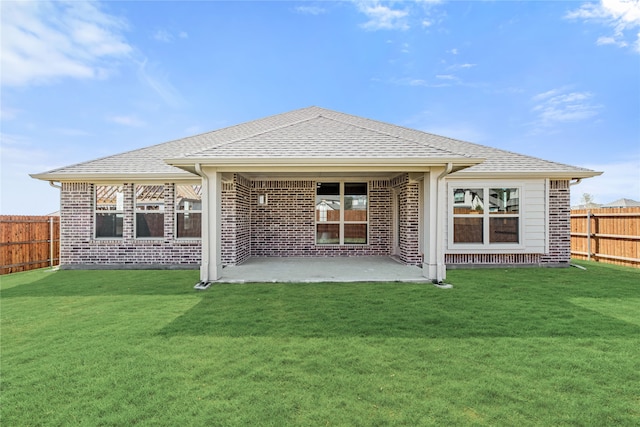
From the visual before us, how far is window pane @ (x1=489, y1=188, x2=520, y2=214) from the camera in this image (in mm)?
9203

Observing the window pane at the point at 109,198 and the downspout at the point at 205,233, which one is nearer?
the downspout at the point at 205,233

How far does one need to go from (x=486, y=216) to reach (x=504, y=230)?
2.36 ft

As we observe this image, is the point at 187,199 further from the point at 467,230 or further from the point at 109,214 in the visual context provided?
the point at 467,230

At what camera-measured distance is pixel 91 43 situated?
9.83m

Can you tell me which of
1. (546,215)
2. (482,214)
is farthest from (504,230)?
(546,215)

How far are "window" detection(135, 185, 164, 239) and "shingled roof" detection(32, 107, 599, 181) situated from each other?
0.66 meters

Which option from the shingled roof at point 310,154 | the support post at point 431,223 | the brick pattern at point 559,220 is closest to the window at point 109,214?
the shingled roof at point 310,154

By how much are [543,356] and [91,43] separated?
13.6 metres

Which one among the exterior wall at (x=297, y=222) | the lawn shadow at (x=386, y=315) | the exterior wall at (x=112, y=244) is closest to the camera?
the lawn shadow at (x=386, y=315)

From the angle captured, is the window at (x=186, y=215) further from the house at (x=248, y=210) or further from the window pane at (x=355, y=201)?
the window pane at (x=355, y=201)

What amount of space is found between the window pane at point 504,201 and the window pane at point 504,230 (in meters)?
0.27

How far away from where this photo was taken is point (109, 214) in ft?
31.6

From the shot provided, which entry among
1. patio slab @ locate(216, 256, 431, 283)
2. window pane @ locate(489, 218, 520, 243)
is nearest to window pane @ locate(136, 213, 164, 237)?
patio slab @ locate(216, 256, 431, 283)

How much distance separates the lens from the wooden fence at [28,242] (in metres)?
9.22
